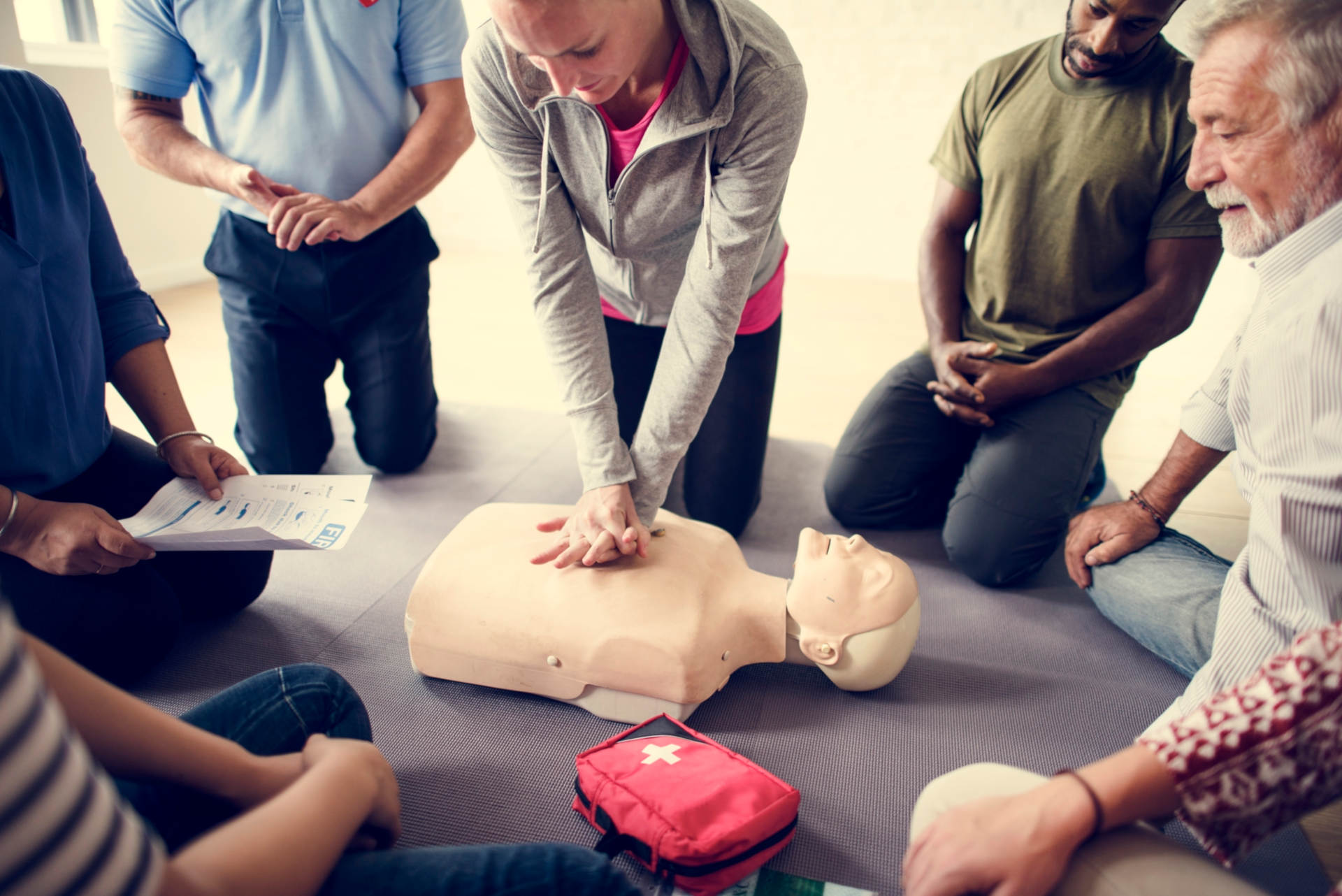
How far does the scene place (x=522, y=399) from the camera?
8.30 ft

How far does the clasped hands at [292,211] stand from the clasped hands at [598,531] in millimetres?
869

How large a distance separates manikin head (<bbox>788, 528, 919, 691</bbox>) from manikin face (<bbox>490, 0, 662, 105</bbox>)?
783 mm

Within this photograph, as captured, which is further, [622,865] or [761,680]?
[761,680]

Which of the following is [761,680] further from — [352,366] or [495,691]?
[352,366]

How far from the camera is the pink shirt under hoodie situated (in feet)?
3.92

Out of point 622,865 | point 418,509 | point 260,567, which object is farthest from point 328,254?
point 622,865

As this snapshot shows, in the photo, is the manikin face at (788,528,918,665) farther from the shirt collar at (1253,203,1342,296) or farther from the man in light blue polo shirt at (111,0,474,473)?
the man in light blue polo shirt at (111,0,474,473)

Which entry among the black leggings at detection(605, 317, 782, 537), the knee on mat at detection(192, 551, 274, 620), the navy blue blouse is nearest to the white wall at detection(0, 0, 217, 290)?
the navy blue blouse

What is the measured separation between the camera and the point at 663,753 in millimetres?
1090

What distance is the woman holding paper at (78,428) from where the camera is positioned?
1130 millimetres

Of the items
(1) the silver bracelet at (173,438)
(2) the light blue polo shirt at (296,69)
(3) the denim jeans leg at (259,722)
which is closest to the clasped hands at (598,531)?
(3) the denim jeans leg at (259,722)

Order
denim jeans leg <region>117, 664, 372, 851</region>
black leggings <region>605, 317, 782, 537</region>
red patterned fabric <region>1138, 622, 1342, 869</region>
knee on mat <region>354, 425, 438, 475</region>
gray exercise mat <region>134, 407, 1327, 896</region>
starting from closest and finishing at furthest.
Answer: red patterned fabric <region>1138, 622, 1342, 869</region> < denim jeans leg <region>117, 664, 372, 851</region> < gray exercise mat <region>134, 407, 1327, 896</region> < black leggings <region>605, 317, 782, 537</region> < knee on mat <region>354, 425, 438, 475</region>

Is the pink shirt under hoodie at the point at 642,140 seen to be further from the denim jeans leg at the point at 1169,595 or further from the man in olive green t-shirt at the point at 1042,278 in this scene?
the denim jeans leg at the point at 1169,595

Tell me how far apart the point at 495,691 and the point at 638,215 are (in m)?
0.84
